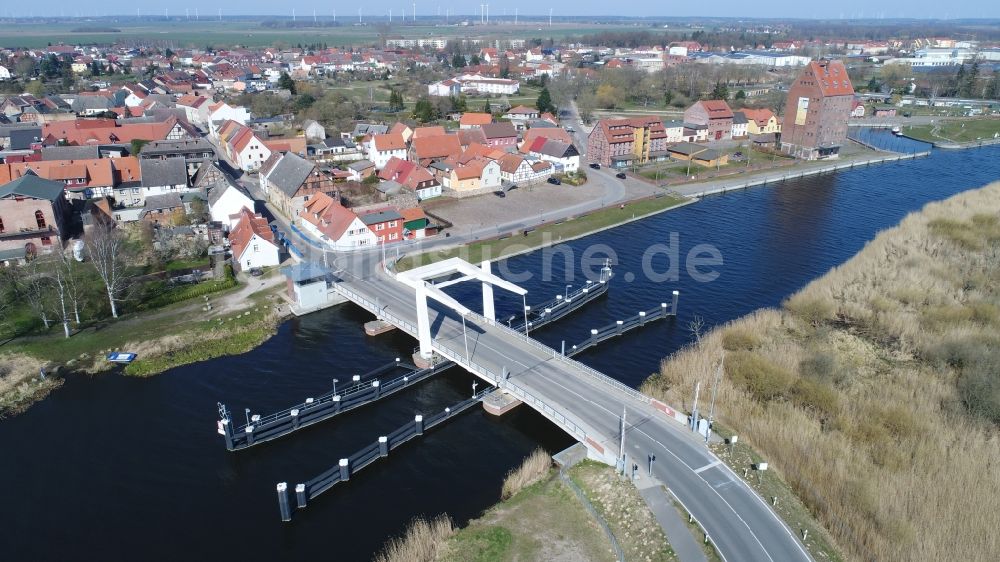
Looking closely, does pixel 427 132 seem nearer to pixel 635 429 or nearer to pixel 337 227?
pixel 337 227

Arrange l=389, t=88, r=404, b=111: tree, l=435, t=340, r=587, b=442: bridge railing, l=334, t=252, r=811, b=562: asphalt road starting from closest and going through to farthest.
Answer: l=334, t=252, r=811, b=562: asphalt road
l=435, t=340, r=587, b=442: bridge railing
l=389, t=88, r=404, b=111: tree

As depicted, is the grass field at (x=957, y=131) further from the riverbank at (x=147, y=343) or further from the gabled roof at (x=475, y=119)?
the riverbank at (x=147, y=343)

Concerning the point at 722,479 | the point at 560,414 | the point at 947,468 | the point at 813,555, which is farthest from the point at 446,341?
the point at 947,468

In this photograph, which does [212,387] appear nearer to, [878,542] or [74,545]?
[74,545]

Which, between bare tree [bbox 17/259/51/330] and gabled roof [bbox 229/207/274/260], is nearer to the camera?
bare tree [bbox 17/259/51/330]

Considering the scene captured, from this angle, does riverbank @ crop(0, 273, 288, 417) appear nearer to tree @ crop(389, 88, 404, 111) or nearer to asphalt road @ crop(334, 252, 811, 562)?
asphalt road @ crop(334, 252, 811, 562)

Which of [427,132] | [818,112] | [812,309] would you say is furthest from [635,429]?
[818,112]

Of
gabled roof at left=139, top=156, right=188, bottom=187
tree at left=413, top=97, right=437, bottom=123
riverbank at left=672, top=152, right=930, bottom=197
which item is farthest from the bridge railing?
tree at left=413, top=97, right=437, bottom=123
